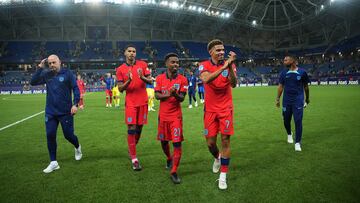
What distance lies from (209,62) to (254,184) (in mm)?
2266

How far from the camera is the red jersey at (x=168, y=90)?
15.5 ft

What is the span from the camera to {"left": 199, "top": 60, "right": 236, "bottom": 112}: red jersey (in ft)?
14.4

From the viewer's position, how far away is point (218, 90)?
4.45 metres

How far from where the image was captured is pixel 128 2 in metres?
44.4

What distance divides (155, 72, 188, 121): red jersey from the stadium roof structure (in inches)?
1693

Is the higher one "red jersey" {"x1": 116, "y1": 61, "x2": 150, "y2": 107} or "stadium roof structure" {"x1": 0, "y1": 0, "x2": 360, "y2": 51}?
"stadium roof structure" {"x1": 0, "y1": 0, "x2": 360, "y2": 51}

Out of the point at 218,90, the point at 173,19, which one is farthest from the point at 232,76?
the point at 173,19

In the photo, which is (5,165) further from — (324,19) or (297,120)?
(324,19)

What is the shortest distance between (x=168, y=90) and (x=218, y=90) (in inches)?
36.9

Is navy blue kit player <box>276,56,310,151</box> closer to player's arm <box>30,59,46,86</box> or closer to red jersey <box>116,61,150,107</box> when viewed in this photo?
red jersey <box>116,61,150,107</box>

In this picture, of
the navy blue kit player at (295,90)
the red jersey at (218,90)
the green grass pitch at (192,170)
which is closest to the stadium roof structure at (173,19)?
the green grass pitch at (192,170)

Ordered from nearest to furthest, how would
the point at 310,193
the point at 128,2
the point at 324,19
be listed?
the point at 310,193
the point at 128,2
the point at 324,19

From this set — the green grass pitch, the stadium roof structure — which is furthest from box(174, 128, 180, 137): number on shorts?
the stadium roof structure

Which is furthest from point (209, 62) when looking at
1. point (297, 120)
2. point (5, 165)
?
point (5, 165)
